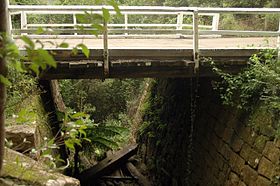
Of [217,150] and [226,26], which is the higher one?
[226,26]

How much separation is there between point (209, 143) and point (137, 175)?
3398 mm

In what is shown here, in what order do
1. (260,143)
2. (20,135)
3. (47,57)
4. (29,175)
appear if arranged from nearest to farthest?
(47,57) → (29,175) → (20,135) → (260,143)

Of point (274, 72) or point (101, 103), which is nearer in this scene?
point (274, 72)

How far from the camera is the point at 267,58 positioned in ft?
18.1

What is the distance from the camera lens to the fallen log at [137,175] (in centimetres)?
955

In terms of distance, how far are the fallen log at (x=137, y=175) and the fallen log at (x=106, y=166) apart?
0.83 feet

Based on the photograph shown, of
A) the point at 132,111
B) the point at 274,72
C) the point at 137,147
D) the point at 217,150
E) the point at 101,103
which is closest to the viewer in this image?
the point at 274,72

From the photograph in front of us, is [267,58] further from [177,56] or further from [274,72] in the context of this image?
[177,56]

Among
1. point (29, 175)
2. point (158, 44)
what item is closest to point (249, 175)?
point (158, 44)

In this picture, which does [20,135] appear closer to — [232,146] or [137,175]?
[232,146]

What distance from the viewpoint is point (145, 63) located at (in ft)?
18.3

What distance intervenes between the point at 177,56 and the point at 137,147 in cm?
544

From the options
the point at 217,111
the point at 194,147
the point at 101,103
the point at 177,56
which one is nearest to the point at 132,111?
the point at 101,103

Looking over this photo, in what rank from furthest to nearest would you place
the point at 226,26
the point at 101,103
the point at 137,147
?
the point at 101,103 → the point at 226,26 → the point at 137,147
